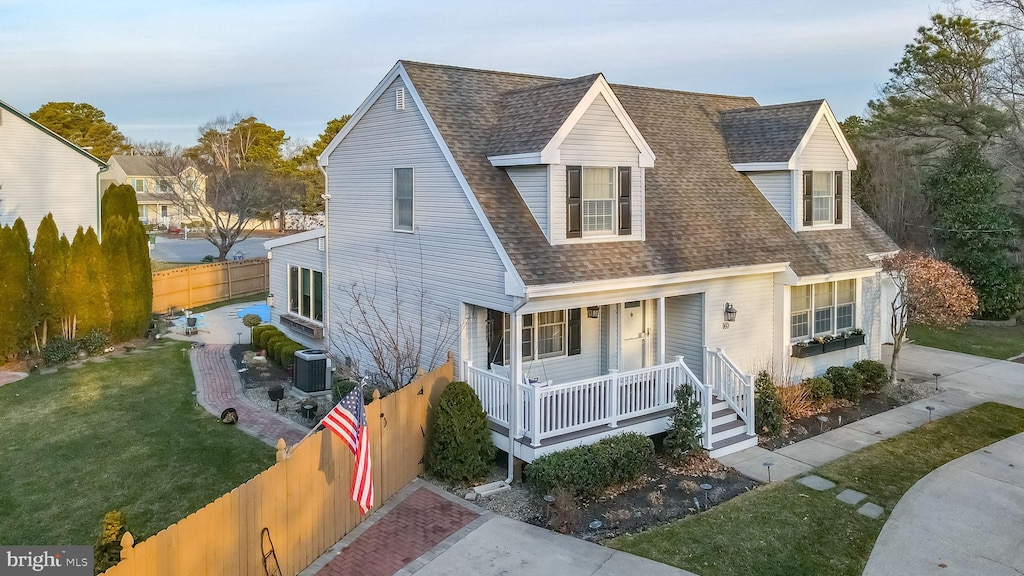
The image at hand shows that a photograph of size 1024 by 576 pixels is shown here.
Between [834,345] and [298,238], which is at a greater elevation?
[298,238]

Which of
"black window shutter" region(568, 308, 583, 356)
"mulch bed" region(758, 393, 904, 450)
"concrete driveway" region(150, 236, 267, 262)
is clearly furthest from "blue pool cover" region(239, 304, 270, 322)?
A: "concrete driveway" region(150, 236, 267, 262)

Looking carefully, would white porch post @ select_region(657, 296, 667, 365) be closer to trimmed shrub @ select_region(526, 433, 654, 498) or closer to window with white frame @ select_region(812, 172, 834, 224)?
trimmed shrub @ select_region(526, 433, 654, 498)

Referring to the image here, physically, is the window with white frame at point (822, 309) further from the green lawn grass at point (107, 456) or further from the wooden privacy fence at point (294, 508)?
the green lawn grass at point (107, 456)

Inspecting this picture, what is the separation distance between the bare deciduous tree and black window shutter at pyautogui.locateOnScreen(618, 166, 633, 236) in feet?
11.7

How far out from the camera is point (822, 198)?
16.9m

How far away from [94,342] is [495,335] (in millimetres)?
12916

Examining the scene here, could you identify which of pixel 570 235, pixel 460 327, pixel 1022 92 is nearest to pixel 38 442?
pixel 460 327

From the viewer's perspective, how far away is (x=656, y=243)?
42.8 ft

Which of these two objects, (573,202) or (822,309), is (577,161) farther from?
(822,309)

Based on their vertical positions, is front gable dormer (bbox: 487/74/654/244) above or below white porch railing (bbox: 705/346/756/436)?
above

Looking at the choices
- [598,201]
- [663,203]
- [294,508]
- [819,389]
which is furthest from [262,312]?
[819,389]

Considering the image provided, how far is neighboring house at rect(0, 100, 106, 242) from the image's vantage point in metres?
24.2

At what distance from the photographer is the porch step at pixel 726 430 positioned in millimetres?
12195

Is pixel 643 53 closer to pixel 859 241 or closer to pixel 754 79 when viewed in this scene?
pixel 754 79
